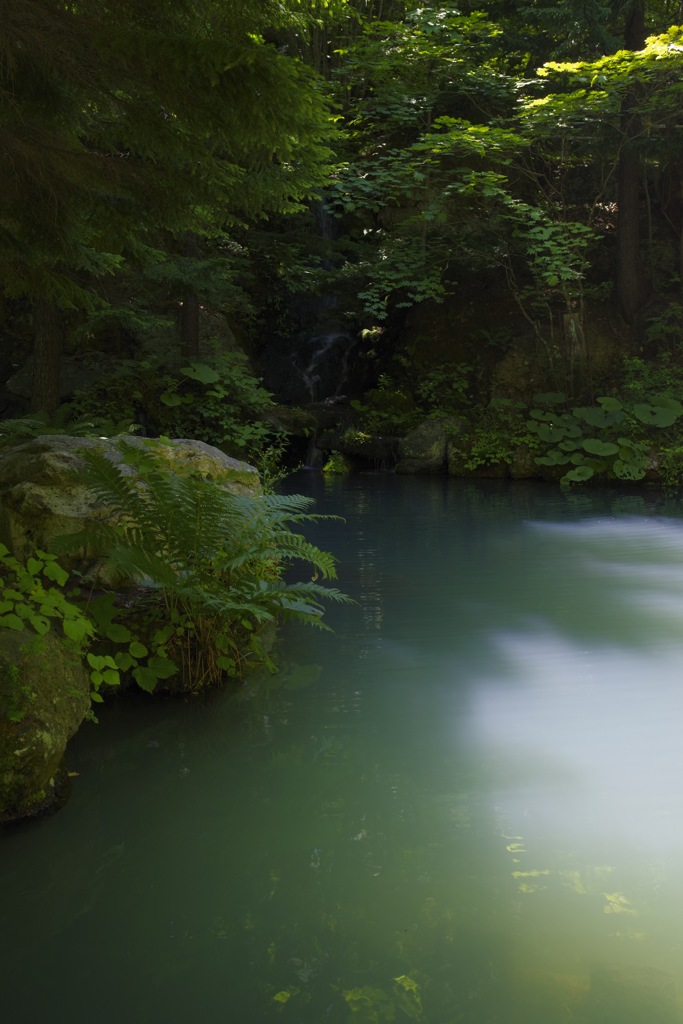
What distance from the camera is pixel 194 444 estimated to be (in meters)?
5.94

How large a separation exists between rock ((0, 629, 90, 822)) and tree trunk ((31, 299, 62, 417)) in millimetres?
8440

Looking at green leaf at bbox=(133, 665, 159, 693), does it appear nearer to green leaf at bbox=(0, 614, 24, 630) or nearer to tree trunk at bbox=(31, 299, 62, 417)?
green leaf at bbox=(0, 614, 24, 630)

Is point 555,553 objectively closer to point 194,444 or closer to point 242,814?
point 194,444

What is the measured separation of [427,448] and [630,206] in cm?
620

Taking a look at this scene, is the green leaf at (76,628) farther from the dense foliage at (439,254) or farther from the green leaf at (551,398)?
the green leaf at (551,398)

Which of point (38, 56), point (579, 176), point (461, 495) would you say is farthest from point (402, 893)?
point (579, 176)

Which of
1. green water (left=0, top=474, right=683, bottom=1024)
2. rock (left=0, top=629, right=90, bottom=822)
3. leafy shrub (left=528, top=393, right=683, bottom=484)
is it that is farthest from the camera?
leafy shrub (left=528, top=393, right=683, bottom=484)

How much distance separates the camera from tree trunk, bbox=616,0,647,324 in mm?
14164

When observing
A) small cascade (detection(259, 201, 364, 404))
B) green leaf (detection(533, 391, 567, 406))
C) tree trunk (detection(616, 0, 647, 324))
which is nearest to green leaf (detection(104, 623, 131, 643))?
green leaf (detection(533, 391, 567, 406))

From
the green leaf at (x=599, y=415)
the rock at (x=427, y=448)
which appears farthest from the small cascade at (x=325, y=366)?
the green leaf at (x=599, y=415)

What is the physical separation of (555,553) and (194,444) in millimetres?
3617

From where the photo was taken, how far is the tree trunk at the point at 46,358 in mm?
10633

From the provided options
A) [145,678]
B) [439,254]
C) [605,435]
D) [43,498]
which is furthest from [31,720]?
[439,254]

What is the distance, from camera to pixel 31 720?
2.74 m
